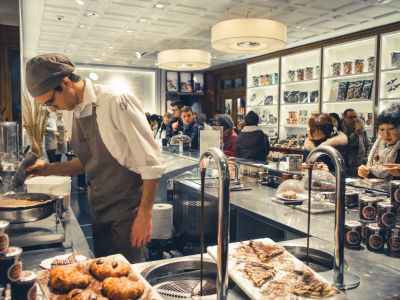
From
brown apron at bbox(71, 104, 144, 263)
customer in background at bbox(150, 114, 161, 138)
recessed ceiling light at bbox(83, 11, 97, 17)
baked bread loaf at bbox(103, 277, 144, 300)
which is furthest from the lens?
customer in background at bbox(150, 114, 161, 138)

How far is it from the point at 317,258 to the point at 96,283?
0.88m

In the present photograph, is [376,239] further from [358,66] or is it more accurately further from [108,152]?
[358,66]

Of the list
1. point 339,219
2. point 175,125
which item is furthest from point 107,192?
point 175,125

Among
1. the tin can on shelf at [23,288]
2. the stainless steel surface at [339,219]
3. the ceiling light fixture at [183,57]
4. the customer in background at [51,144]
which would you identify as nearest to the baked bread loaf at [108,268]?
the tin can on shelf at [23,288]

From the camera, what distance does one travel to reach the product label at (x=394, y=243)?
59.4 inches

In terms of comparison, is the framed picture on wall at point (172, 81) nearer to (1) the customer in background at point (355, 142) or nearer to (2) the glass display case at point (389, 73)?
(2) the glass display case at point (389, 73)

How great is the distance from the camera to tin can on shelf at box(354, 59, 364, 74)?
22.1 ft

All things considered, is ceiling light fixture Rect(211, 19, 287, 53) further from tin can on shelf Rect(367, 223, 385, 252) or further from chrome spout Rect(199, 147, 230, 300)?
chrome spout Rect(199, 147, 230, 300)

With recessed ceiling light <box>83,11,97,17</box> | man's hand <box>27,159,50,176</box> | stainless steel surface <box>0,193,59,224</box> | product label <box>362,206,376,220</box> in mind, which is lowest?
product label <box>362,206,376,220</box>

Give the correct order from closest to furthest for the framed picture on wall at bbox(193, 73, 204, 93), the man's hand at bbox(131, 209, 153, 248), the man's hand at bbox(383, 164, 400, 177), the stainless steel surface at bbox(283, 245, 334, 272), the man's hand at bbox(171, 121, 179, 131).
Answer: the stainless steel surface at bbox(283, 245, 334, 272) → the man's hand at bbox(131, 209, 153, 248) → the man's hand at bbox(383, 164, 400, 177) → the man's hand at bbox(171, 121, 179, 131) → the framed picture on wall at bbox(193, 73, 204, 93)

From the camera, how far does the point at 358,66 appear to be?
6.76 m

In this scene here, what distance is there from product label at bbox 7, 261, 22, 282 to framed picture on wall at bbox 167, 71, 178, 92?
37.4 feet

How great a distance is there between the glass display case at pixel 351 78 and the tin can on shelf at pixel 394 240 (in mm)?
5549

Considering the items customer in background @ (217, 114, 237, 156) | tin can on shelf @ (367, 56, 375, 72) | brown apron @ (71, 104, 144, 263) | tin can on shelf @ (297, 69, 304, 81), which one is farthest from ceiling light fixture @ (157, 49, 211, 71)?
brown apron @ (71, 104, 144, 263)
